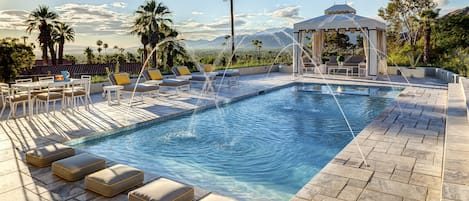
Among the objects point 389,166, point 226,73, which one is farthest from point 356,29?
point 389,166

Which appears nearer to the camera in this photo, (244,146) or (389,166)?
(389,166)

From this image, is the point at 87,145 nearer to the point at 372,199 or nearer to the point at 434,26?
the point at 372,199

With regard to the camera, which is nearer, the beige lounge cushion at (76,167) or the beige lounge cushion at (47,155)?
the beige lounge cushion at (76,167)

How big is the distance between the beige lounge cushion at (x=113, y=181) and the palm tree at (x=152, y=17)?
14036 mm

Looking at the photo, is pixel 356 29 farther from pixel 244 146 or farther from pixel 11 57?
pixel 11 57

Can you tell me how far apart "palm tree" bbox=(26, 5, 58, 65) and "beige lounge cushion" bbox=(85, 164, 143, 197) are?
65.4 ft

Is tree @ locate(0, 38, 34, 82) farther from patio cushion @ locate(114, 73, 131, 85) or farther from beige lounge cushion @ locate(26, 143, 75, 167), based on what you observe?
beige lounge cushion @ locate(26, 143, 75, 167)

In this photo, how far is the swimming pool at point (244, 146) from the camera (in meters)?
3.89

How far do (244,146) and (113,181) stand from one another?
2.42m

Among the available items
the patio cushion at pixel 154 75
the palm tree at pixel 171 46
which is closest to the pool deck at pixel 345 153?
the patio cushion at pixel 154 75

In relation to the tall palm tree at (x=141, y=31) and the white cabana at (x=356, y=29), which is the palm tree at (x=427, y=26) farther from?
the tall palm tree at (x=141, y=31)

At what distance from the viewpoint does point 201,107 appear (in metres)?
7.79

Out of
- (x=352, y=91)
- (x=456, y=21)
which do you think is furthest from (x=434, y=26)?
(x=352, y=91)

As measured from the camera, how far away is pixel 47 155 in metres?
3.91
